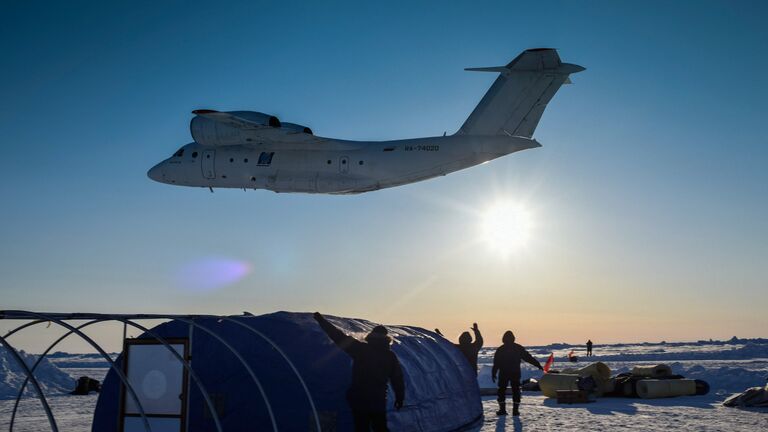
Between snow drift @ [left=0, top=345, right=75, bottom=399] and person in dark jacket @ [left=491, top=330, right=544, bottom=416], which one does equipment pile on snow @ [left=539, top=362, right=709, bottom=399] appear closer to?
person in dark jacket @ [left=491, top=330, right=544, bottom=416]

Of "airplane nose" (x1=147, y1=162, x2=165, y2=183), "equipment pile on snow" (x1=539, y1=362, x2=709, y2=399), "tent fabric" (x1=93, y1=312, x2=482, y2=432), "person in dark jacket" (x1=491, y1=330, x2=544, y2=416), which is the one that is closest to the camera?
"tent fabric" (x1=93, y1=312, x2=482, y2=432)

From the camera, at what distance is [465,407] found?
618 inches

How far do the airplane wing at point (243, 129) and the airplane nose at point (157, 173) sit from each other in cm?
236

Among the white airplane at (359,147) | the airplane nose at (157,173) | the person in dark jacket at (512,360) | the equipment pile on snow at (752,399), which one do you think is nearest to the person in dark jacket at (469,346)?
the person in dark jacket at (512,360)

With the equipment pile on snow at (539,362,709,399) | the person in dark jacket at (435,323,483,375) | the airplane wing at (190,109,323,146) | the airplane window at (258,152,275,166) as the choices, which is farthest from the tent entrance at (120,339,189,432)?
the airplane window at (258,152,275,166)

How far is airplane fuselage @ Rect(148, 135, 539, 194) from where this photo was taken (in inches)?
1013

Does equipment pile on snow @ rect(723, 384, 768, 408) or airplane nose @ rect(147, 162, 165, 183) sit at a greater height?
airplane nose @ rect(147, 162, 165, 183)

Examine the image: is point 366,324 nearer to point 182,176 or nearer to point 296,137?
point 296,137

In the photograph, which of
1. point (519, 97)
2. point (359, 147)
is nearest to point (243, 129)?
point (359, 147)

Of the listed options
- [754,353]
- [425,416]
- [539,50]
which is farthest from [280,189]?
[754,353]

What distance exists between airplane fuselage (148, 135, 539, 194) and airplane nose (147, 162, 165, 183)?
853 millimetres

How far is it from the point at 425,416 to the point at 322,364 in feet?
9.25

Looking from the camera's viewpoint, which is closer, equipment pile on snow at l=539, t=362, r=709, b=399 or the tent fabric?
the tent fabric

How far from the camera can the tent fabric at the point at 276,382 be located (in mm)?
11258
